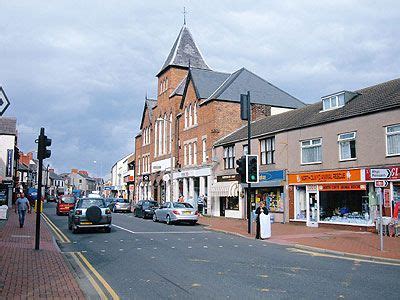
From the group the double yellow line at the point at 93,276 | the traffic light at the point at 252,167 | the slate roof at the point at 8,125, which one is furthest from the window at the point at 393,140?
the slate roof at the point at 8,125

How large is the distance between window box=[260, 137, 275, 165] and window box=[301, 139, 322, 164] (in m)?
3.12

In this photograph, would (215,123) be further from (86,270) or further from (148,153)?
(86,270)

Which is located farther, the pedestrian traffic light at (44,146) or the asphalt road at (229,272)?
the pedestrian traffic light at (44,146)

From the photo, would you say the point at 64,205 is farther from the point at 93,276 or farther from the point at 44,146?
the point at 93,276

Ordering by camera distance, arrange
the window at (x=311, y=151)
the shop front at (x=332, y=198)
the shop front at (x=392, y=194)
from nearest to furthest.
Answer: the shop front at (x=392, y=194) < the shop front at (x=332, y=198) < the window at (x=311, y=151)

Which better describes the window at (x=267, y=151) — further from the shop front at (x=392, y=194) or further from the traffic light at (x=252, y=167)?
the shop front at (x=392, y=194)

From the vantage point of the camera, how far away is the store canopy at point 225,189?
32344 mm

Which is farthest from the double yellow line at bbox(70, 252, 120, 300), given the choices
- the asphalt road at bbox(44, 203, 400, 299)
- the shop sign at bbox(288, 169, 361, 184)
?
the shop sign at bbox(288, 169, 361, 184)

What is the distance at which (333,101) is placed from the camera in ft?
85.3

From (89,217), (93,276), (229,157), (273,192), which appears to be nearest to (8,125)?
(229,157)

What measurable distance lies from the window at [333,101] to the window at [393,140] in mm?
5111

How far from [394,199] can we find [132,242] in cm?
1218

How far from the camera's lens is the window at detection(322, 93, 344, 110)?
25375mm

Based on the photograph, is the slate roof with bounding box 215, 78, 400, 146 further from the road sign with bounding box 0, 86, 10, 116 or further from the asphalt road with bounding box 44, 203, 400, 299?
the road sign with bounding box 0, 86, 10, 116
